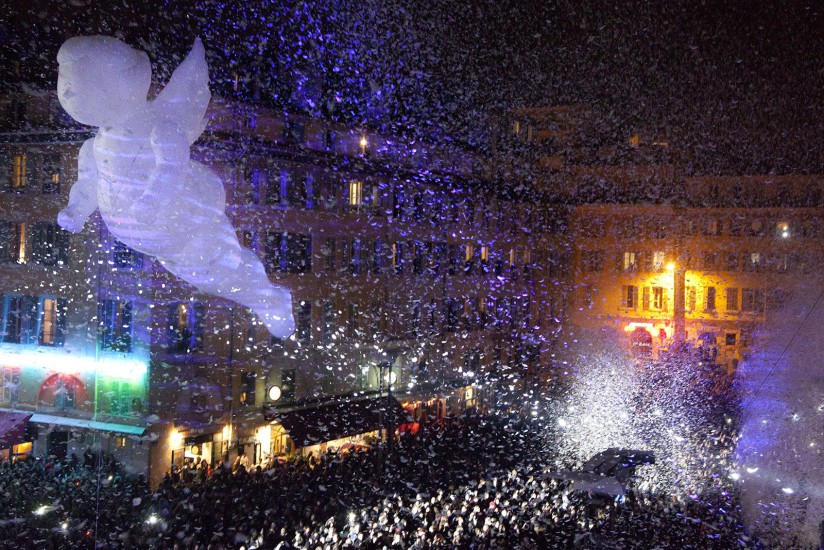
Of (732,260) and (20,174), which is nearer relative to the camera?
(20,174)

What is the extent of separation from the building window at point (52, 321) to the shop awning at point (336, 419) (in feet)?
3.58

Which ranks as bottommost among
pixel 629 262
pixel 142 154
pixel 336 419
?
pixel 336 419

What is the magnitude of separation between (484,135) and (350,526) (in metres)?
2.21

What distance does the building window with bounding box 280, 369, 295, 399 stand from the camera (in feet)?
10.5

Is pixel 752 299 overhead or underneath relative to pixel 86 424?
overhead

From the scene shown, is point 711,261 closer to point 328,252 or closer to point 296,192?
point 328,252

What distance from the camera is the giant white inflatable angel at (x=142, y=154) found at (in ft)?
4.14

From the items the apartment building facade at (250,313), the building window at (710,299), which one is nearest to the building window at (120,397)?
the apartment building facade at (250,313)

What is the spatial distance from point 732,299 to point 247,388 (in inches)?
115

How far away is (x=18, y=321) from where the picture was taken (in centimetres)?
255

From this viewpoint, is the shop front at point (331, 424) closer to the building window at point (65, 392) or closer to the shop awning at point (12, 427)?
the building window at point (65, 392)

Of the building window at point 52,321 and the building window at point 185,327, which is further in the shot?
the building window at point 185,327

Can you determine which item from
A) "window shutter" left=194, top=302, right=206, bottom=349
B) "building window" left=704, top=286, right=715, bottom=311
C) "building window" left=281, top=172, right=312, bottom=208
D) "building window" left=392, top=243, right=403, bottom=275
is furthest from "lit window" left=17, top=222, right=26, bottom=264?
"building window" left=704, top=286, right=715, bottom=311

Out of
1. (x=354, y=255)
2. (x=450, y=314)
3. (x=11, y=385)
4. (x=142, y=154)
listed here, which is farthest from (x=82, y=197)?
(x=450, y=314)
